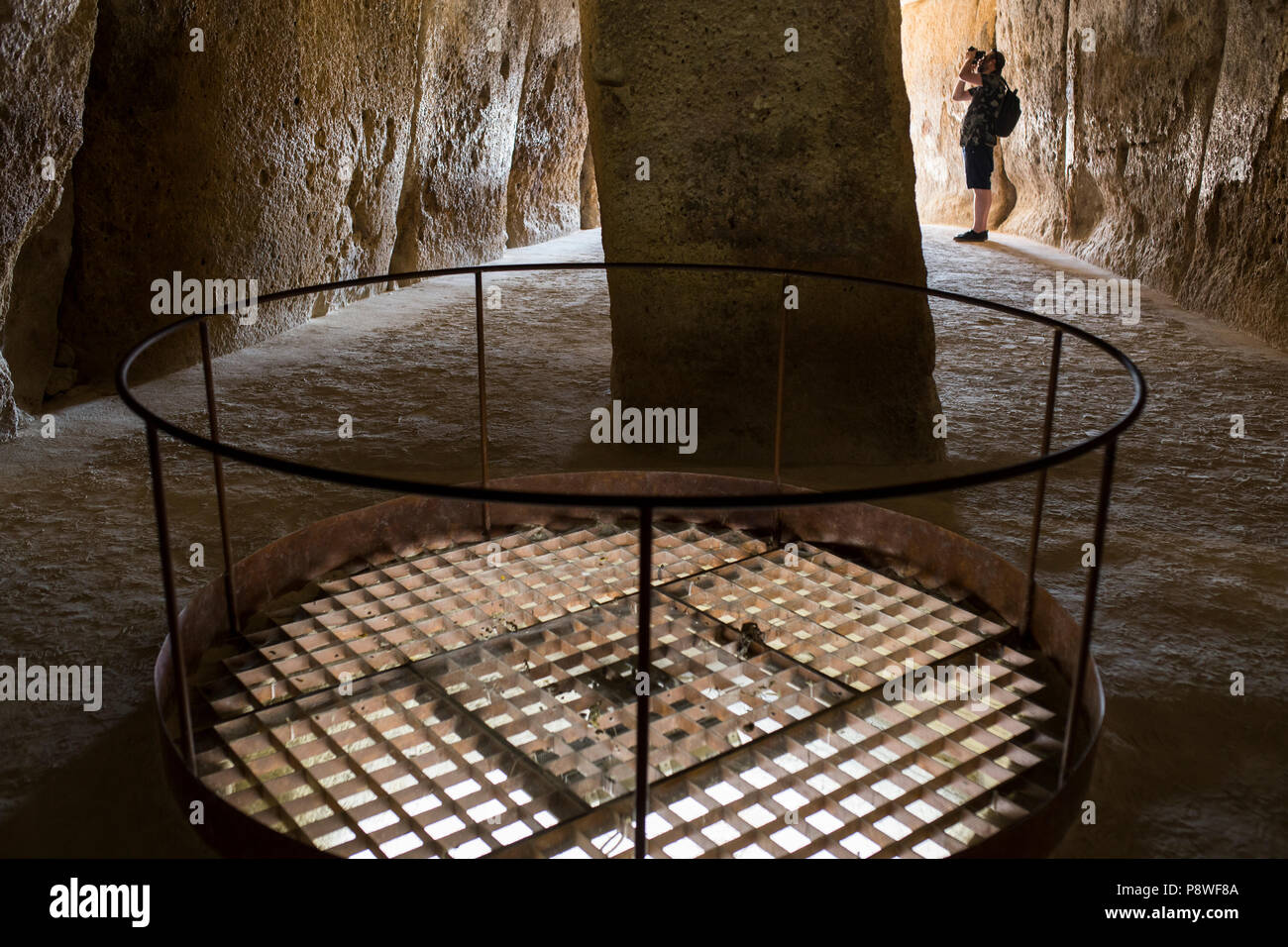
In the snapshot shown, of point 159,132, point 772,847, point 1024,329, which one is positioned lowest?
point 772,847

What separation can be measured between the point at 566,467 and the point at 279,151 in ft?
8.77

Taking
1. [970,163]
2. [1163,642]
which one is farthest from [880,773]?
[970,163]

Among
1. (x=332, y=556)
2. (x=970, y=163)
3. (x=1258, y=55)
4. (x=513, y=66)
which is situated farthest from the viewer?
(x=970, y=163)

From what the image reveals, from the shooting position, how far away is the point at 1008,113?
32.7 feet

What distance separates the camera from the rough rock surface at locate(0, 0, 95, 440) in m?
3.78

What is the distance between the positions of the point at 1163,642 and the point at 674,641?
47.7 inches

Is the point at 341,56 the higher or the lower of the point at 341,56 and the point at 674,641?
the higher

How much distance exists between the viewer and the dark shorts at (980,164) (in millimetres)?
10227

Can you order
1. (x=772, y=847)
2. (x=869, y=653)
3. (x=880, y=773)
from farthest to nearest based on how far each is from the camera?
1. (x=869, y=653)
2. (x=880, y=773)
3. (x=772, y=847)

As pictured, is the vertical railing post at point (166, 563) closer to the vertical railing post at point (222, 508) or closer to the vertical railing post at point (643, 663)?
the vertical railing post at point (222, 508)

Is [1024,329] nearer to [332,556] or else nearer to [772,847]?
[332,556]

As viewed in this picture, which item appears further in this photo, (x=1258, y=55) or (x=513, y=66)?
(x=513, y=66)

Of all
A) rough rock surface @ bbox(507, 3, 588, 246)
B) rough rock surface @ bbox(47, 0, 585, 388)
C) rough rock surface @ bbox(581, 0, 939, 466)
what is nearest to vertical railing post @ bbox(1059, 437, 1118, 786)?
rough rock surface @ bbox(581, 0, 939, 466)
